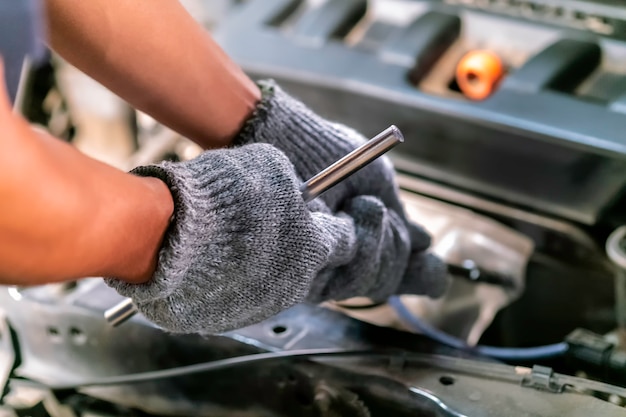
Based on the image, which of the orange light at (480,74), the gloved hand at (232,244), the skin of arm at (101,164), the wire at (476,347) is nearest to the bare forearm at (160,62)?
the skin of arm at (101,164)

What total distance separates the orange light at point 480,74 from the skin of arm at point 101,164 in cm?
37

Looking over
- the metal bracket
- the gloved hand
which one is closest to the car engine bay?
the metal bracket

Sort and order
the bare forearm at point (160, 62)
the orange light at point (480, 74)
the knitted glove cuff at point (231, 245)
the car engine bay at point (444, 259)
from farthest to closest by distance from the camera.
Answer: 1. the orange light at point (480, 74)
2. the car engine bay at point (444, 259)
3. the bare forearm at point (160, 62)
4. the knitted glove cuff at point (231, 245)

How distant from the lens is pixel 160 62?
1.84 feet

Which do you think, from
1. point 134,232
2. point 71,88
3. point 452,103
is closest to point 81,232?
point 134,232

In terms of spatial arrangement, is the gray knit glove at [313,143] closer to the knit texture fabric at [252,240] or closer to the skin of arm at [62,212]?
the knit texture fabric at [252,240]

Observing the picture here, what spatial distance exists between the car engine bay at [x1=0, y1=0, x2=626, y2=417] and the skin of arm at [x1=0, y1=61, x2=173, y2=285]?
29cm

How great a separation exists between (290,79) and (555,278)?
40 centimetres

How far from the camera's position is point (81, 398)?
2.37 feet

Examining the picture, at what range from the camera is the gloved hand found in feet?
1.39

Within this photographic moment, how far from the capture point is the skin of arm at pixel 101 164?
0.30 meters

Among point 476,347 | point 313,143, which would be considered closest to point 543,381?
point 476,347

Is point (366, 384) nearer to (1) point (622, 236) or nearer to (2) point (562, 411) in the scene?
(2) point (562, 411)

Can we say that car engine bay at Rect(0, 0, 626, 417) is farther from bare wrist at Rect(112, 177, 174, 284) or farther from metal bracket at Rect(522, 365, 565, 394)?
bare wrist at Rect(112, 177, 174, 284)
